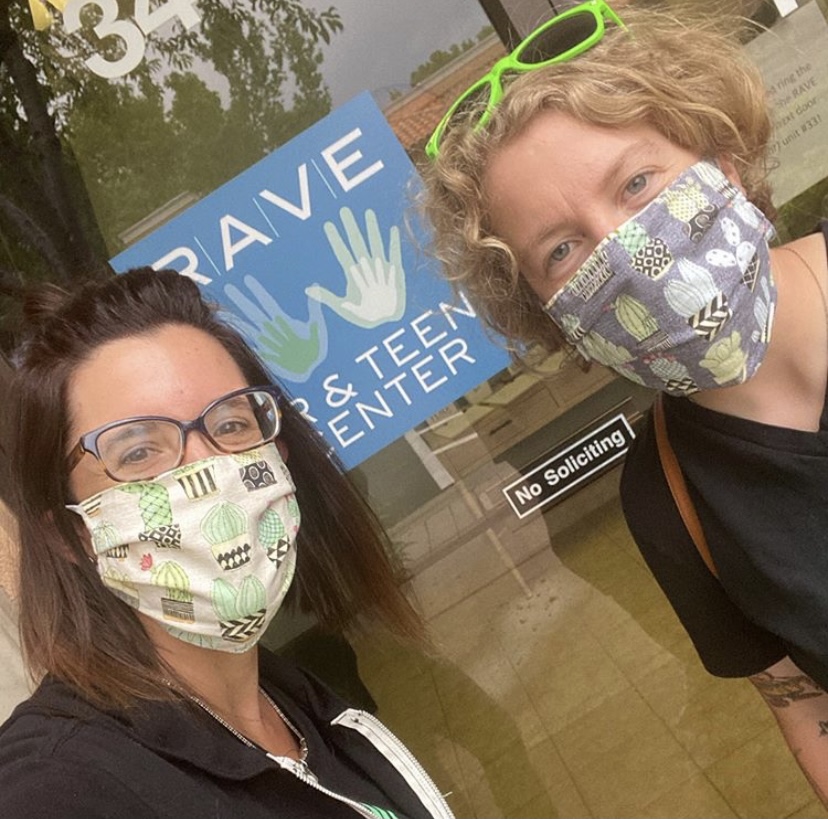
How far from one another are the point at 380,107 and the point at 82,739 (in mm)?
1614

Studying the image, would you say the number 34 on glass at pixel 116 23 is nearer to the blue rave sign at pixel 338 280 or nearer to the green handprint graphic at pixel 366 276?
the blue rave sign at pixel 338 280

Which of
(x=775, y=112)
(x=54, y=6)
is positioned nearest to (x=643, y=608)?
(x=775, y=112)

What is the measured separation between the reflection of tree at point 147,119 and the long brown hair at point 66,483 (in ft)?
1.93

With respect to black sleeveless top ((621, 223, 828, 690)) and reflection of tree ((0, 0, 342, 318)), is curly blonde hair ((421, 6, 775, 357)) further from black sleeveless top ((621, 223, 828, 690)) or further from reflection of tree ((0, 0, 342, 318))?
reflection of tree ((0, 0, 342, 318))

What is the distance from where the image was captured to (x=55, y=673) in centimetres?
133

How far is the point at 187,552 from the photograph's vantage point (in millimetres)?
1400

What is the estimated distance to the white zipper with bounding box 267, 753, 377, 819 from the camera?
1.36m

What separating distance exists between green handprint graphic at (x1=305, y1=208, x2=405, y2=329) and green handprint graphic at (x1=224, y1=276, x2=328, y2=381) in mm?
76

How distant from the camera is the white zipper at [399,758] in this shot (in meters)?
1.58

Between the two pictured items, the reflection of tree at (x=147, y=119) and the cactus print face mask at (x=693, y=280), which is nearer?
the cactus print face mask at (x=693, y=280)

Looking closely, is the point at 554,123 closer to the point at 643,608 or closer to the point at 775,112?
the point at 775,112

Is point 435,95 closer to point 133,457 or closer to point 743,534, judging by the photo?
point 133,457

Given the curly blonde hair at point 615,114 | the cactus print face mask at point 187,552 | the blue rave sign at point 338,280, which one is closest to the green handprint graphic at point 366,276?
the blue rave sign at point 338,280

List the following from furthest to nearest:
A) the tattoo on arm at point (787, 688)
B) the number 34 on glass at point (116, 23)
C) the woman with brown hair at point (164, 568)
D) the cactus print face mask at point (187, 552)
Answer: the number 34 on glass at point (116, 23) < the tattoo on arm at point (787, 688) < the cactus print face mask at point (187, 552) < the woman with brown hair at point (164, 568)
